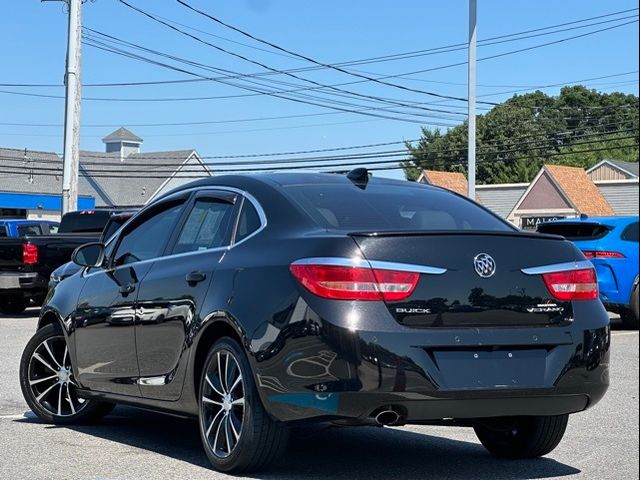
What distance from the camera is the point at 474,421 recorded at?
252 inches

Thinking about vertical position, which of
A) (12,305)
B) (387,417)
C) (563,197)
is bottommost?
(563,197)

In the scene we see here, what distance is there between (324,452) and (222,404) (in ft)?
3.64

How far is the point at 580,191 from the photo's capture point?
6825 cm

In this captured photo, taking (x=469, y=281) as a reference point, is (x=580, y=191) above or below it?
below

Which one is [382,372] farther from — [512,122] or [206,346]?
[512,122]

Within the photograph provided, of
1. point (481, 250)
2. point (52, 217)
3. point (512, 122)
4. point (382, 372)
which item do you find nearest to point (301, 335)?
point (382, 372)

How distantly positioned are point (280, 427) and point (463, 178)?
74.2 m

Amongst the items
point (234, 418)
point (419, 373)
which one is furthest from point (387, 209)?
point (234, 418)

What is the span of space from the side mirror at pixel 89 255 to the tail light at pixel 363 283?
2.68 metres

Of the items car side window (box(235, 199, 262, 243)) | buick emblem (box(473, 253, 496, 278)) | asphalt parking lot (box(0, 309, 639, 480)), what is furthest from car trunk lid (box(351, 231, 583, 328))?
car side window (box(235, 199, 262, 243))

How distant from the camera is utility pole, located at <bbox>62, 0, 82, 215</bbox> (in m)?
29.4

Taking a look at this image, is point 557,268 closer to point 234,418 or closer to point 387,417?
point 387,417

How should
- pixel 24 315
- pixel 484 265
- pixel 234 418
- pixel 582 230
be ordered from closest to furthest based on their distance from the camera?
pixel 484 265, pixel 234 418, pixel 582 230, pixel 24 315

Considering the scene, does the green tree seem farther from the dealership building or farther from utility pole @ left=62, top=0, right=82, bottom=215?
utility pole @ left=62, top=0, right=82, bottom=215
